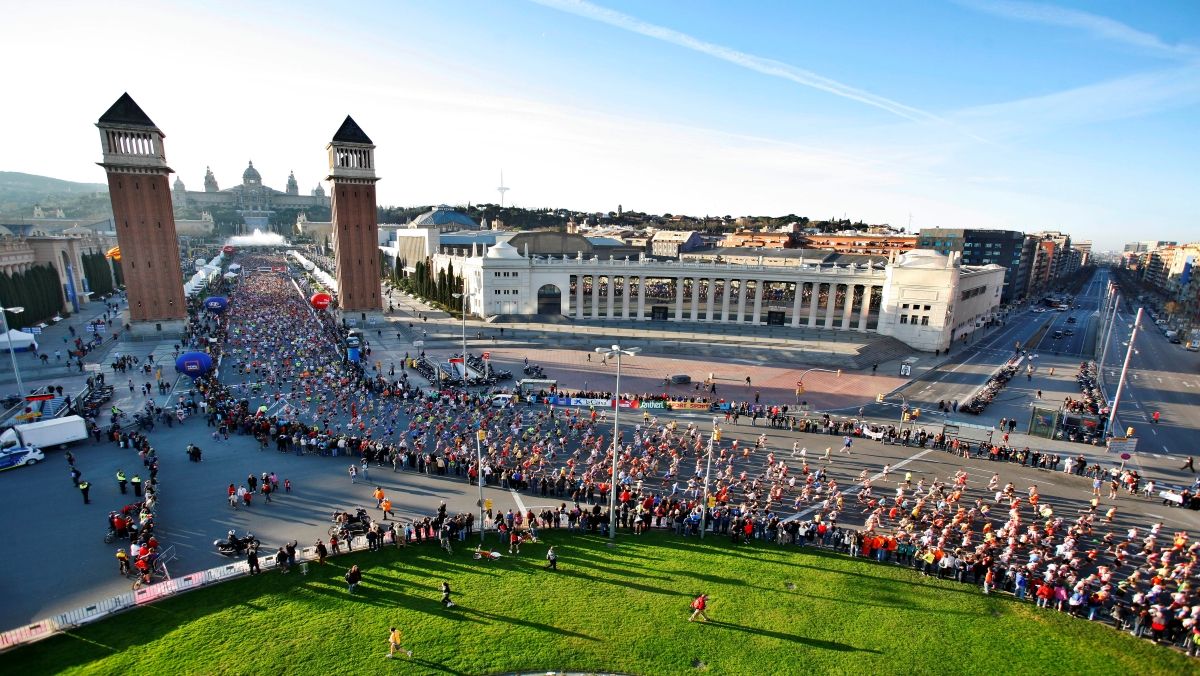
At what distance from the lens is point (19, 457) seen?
24.4 m

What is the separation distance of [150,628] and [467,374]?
25739 mm

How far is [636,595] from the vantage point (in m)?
16.2

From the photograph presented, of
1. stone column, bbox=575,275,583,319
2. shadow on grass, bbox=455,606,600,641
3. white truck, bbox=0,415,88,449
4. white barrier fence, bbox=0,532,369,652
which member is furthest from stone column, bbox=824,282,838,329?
white truck, bbox=0,415,88,449

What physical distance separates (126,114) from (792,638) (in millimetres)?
65258

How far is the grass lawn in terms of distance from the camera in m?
13.4

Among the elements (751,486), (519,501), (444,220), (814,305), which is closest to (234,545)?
(519,501)

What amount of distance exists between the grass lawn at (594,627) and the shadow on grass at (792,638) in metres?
0.04

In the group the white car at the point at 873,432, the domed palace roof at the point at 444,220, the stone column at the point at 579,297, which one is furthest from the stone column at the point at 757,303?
the domed palace roof at the point at 444,220

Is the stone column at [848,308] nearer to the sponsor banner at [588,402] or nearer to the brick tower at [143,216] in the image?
the sponsor banner at [588,402]

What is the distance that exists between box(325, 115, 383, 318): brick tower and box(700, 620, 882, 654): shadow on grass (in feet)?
201

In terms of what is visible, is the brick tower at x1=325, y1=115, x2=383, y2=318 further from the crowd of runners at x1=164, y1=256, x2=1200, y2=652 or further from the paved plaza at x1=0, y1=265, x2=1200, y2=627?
the paved plaza at x1=0, y1=265, x2=1200, y2=627

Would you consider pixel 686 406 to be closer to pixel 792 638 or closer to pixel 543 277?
pixel 792 638

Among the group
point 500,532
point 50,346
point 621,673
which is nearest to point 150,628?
point 500,532

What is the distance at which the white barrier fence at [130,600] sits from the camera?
44.5ft
